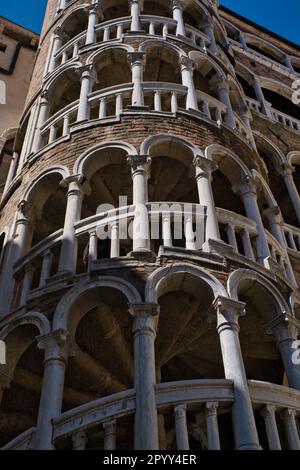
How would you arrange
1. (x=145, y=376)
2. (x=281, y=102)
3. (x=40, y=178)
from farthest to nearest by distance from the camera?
(x=281, y=102), (x=40, y=178), (x=145, y=376)

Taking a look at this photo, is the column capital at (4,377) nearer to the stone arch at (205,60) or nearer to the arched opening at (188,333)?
the arched opening at (188,333)

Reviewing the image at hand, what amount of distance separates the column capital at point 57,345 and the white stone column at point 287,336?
2457mm

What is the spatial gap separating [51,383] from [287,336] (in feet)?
9.33

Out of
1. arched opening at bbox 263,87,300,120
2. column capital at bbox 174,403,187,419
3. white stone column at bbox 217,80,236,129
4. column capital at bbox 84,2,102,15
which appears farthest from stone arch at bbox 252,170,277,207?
arched opening at bbox 263,87,300,120

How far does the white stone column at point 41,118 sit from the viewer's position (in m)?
9.77

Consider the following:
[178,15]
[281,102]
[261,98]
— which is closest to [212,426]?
[178,15]

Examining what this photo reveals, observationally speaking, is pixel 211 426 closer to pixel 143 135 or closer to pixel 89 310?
pixel 89 310

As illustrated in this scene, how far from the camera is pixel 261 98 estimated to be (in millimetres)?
16109

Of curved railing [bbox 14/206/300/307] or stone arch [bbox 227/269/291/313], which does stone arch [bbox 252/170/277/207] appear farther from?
stone arch [bbox 227/269/291/313]

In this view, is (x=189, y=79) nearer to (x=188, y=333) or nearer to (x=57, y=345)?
(x=188, y=333)

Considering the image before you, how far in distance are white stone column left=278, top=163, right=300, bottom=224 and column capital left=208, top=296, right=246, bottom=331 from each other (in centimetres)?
605

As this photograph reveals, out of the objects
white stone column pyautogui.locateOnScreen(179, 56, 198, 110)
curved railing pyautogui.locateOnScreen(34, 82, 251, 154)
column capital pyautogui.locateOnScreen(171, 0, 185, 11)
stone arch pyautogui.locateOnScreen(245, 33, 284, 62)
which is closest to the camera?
curved railing pyautogui.locateOnScreen(34, 82, 251, 154)

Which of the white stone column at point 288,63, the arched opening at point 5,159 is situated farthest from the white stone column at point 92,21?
the white stone column at point 288,63

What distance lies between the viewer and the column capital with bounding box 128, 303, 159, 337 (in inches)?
228
